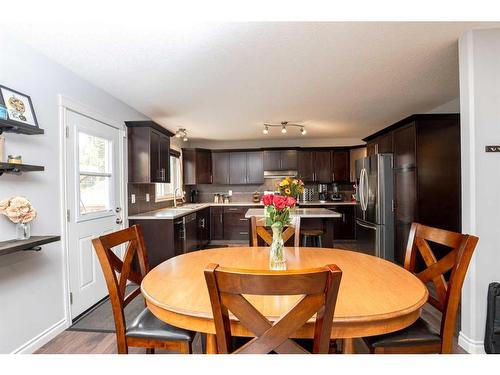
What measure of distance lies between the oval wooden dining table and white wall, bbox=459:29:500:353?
2.85 ft

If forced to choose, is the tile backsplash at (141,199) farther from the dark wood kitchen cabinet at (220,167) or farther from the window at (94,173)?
the dark wood kitchen cabinet at (220,167)

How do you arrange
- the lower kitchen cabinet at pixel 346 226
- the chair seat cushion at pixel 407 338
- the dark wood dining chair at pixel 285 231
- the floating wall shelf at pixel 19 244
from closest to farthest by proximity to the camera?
1. the chair seat cushion at pixel 407 338
2. the floating wall shelf at pixel 19 244
3. the dark wood dining chair at pixel 285 231
4. the lower kitchen cabinet at pixel 346 226

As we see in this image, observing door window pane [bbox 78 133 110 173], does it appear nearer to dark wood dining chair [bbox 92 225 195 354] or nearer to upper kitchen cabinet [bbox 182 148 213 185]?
dark wood dining chair [bbox 92 225 195 354]

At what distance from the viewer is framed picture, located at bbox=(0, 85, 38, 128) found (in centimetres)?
172

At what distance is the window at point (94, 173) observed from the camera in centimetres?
265

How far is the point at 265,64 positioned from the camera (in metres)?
2.38

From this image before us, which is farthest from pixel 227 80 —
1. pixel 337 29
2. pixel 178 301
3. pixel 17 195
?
pixel 178 301

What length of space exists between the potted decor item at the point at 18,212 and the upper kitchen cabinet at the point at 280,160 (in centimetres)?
472

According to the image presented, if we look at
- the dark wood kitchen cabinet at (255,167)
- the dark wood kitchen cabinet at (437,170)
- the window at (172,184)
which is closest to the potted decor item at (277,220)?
the dark wood kitchen cabinet at (437,170)

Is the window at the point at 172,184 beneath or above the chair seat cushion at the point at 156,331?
above

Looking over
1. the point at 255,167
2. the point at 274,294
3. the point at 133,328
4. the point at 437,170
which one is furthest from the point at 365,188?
the point at 274,294

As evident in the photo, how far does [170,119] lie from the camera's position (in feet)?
14.1

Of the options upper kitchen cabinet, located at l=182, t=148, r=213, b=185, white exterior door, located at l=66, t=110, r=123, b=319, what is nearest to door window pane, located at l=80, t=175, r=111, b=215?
white exterior door, located at l=66, t=110, r=123, b=319
